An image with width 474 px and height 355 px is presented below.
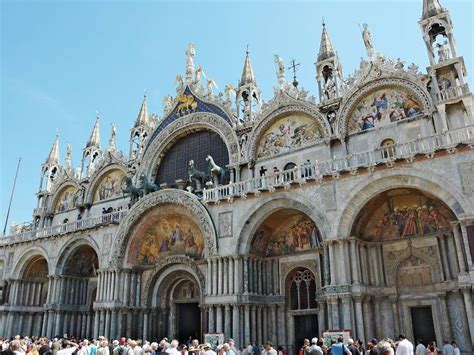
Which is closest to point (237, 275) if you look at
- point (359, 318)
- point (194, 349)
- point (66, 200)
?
point (359, 318)

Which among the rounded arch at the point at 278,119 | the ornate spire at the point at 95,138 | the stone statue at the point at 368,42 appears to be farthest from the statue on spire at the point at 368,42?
the ornate spire at the point at 95,138

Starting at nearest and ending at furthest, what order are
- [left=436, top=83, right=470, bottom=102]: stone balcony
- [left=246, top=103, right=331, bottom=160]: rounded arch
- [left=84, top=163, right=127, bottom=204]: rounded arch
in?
[left=436, top=83, right=470, bottom=102]: stone balcony, [left=246, top=103, right=331, bottom=160]: rounded arch, [left=84, top=163, right=127, bottom=204]: rounded arch

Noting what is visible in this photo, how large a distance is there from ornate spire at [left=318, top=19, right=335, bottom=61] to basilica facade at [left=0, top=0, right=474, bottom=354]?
0.27ft

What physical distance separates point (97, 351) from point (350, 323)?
350 inches

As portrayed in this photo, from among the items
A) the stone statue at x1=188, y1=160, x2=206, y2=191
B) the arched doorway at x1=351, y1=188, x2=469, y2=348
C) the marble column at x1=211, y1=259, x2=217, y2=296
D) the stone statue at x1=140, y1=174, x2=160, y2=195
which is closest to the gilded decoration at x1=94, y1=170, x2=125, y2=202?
the stone statue at x1=140, y1=174, x2=160, y2=195

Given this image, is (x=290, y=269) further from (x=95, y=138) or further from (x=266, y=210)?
(x=95, y=138)

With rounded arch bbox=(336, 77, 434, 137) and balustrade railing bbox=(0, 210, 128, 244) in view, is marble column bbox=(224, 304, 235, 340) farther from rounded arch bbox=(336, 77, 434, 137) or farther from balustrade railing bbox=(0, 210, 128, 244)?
rounded arch bbox=(336, 77, 434, 137)

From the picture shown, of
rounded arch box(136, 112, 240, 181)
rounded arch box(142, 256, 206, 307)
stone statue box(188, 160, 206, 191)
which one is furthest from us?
rounded arch box(136, 112, 240, 181)

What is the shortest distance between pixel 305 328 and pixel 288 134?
958 cm

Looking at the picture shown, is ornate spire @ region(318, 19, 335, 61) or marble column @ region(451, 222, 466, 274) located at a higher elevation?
ornate spire @ region(318, 19, 335, 61)

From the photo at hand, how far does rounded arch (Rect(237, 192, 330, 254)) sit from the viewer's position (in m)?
17.7

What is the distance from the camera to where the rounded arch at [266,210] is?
58.0 ft

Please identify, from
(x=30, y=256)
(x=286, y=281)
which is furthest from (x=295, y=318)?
(x=30, y=256)

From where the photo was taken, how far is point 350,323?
1533cm
